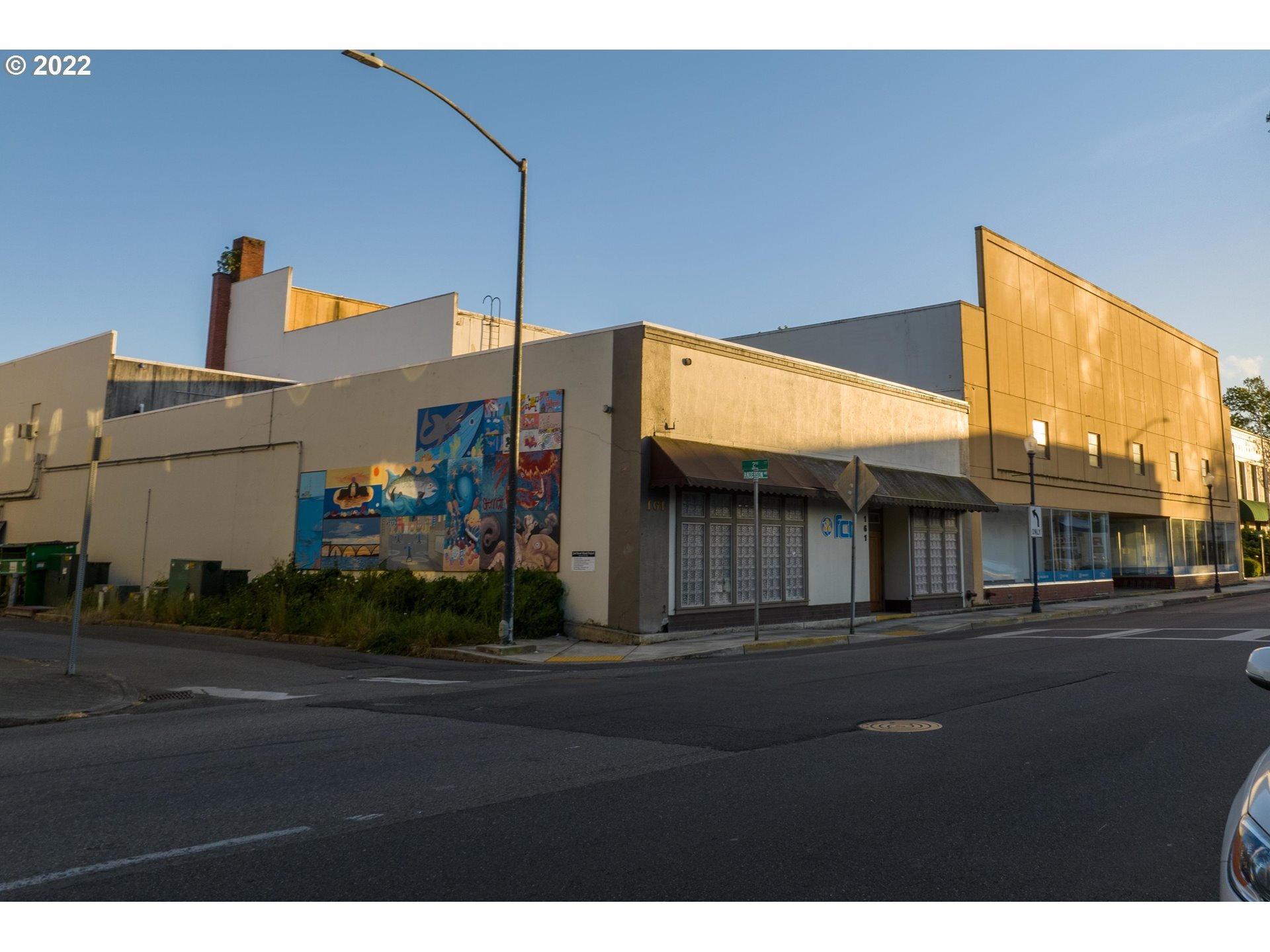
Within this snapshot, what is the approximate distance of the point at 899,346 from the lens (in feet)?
103

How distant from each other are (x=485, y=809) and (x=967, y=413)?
25.9 m

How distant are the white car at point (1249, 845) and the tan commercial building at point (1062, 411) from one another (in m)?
26.3

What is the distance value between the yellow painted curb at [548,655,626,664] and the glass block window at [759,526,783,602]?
221 inches

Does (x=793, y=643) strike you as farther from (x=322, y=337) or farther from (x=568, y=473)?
(x=322, y=337)

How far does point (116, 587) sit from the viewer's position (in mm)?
26531

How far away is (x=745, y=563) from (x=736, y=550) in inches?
17.4

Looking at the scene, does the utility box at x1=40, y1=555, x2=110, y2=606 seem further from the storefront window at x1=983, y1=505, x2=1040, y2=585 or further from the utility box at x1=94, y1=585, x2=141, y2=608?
the storefront window at x1=983, y1=505, x2=1040, y2=585

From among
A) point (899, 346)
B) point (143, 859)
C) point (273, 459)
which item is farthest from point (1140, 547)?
point (143, 859)

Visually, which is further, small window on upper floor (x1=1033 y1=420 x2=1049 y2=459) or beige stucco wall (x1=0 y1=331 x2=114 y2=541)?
small window on upper floor (x1=1033 y1=420 x2=1049 y2=459)

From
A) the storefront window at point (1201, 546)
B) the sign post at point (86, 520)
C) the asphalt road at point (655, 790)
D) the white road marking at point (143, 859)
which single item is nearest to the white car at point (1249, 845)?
the asphalt road at point (655, 790)

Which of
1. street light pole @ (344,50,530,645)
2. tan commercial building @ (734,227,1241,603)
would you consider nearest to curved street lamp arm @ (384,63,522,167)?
street light pole @ (344,50,530,645)

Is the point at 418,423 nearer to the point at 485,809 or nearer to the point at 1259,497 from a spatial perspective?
the point at 485,809

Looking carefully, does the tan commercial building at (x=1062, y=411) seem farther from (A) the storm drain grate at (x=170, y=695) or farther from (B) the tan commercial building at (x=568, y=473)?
(A) the storm drain grate at (x=170, y=695)

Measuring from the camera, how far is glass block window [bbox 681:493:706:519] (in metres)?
18.8
